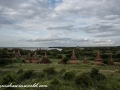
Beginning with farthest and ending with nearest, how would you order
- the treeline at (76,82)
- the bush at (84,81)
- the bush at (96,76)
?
the bush at (96,76) → the bush at (84,81) → the treeline at (76,82)

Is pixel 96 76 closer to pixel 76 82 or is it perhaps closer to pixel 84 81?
pixel 84 81

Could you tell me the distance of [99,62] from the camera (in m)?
30.1

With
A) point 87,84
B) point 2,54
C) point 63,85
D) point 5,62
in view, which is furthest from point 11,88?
point 2,54

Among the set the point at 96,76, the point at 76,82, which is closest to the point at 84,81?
the point at 76,82

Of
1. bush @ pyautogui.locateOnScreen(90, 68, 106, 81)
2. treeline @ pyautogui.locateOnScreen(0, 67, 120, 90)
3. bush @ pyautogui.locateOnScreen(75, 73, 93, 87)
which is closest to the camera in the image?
treeline @ pyautogui.locateOnScreen(0, 67, 120, 90)

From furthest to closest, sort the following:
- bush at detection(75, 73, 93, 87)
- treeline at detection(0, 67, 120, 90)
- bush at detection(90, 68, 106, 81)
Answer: bush at detection(90, 68, 106, 81), bush at detection(75, 73, 93, 87), treeline at detection(0, 67, 120, 90)

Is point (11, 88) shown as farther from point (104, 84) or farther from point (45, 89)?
point (104, 84)

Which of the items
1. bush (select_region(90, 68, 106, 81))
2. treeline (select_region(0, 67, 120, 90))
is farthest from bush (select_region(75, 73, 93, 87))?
bush (select_region(90, 68, 106, 81))

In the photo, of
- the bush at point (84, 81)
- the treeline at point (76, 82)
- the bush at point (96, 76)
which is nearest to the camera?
the treeline at point (76, 82)

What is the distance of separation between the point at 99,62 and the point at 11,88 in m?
19.3

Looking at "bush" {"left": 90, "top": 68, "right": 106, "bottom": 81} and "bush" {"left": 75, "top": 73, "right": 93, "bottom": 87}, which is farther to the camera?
"bush" {"left": 90, "top": 68, "right": 106, "bottom": 81}

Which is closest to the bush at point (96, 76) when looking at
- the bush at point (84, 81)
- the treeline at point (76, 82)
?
the treeline at point (76, 82)

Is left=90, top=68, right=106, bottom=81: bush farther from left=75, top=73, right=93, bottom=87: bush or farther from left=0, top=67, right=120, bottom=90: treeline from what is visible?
left=75, top=73, right=93, bottom=87: bush

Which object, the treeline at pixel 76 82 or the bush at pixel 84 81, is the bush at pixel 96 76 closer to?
the treeline at pixel 76 82
